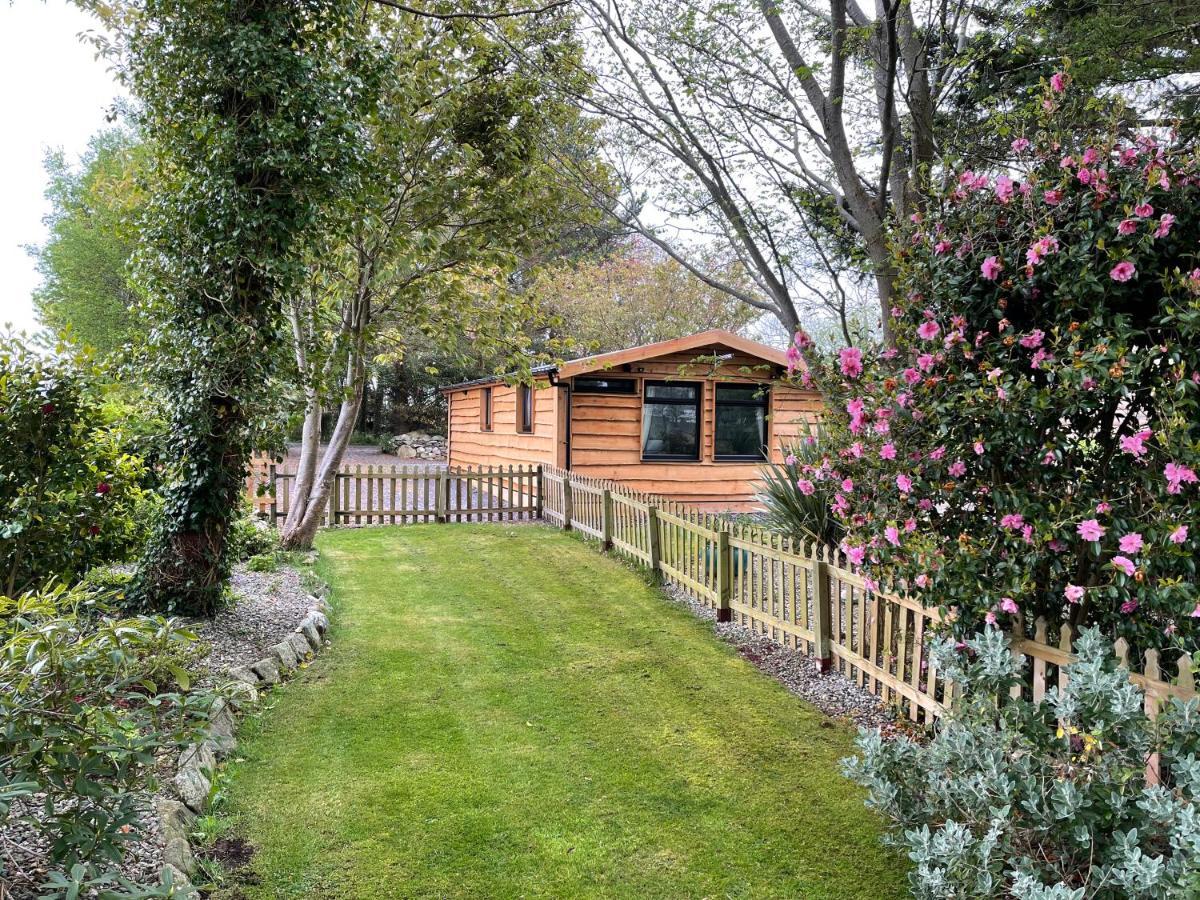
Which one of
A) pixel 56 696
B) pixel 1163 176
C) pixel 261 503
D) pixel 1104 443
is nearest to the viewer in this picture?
pixel 56 696

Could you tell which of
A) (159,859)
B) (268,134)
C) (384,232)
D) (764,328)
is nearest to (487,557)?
(384,232)

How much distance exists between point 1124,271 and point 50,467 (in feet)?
17.0

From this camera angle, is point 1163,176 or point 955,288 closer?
point 1163,176

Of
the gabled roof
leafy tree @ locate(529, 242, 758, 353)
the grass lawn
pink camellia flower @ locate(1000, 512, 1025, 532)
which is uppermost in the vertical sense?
leafy tree @ locate(529, 242, 758, 353)

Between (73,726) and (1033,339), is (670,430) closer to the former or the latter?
(1033,339)

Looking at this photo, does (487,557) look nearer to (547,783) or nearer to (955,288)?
(547,783)

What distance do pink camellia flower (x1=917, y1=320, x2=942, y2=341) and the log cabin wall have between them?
892cm

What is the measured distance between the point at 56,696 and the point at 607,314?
2089 cm

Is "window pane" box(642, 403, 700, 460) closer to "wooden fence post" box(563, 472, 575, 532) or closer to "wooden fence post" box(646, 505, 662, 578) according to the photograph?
"wooden fence post" box(563, 472, 575, 532)

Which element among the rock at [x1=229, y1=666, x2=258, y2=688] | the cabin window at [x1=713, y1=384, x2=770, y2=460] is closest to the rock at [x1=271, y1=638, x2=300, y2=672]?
the rock at [x1=229, y1=666, x2=258, y2=688]

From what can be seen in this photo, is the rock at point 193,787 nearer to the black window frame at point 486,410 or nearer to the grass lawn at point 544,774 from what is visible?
the grass lawn at point 544,774

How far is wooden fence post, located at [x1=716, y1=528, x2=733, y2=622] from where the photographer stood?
6.16 metres

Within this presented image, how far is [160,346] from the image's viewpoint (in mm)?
A: 5113

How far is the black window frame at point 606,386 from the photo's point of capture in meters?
12.3
